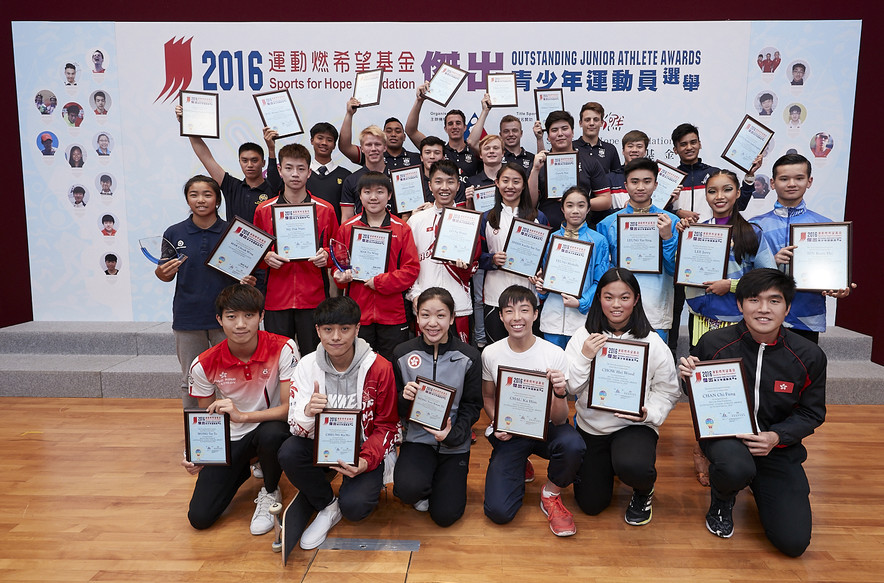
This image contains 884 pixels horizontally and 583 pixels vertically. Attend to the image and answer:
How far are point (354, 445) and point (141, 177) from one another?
4.21 m

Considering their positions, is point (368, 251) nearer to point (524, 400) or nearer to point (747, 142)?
point (524, 400)

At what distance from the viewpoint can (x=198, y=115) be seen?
393 centimetres

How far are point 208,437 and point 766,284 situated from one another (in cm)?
260

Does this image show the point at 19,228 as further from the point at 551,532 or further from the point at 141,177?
the point at 551,532

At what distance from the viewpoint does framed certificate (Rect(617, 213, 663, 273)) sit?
3264mm

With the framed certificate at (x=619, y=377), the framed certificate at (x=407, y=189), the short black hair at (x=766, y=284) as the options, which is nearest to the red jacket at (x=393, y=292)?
the framed certificate at (x=407, y=189)

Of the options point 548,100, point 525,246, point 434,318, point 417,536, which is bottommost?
point 417,536

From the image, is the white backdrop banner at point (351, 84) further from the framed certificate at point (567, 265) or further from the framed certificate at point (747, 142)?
the framed certificate at point (567, 265)

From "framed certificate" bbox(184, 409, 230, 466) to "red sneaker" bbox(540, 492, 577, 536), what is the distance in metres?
1.52

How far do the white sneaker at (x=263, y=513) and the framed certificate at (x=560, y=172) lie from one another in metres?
2.57

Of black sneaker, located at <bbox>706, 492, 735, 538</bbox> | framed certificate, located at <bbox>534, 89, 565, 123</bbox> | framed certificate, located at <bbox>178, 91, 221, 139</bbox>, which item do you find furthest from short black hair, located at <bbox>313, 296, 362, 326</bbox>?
framed certificate, located at <bbox>534, 89, 565, 123</bbox>

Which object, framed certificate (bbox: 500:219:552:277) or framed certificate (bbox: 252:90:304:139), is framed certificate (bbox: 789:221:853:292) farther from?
→ framed certificate (bbox: 252:90:304:139)

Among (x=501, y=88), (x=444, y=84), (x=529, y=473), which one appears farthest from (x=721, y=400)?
(x=444, y=84)

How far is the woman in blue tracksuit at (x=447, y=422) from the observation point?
8.87 ft
